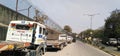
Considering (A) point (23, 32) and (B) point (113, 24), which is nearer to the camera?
(A) point (23, 32)

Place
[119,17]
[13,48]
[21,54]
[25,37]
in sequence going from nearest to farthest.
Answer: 1. [13,48]
2. [21,54]
3. [25,37]
4. [119,17]

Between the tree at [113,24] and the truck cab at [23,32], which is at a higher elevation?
the tree at [113,24]

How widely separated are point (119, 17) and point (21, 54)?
67.9m

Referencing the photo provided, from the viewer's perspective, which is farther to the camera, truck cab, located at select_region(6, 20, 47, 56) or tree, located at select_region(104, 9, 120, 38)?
tree, located at select_region(104, 9, 120, 38)

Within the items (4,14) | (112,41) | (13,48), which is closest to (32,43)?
(13,48)

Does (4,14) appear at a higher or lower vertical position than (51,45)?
higher

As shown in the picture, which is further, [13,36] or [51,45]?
[51,45]

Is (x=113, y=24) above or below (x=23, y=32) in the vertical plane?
above

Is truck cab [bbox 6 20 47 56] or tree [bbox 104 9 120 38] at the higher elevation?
tree [bbox 104 9 120 38]

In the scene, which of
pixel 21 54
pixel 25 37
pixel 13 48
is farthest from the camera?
pixel 25 37

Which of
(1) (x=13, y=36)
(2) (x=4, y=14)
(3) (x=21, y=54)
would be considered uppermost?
(2) (x=4, y=14)

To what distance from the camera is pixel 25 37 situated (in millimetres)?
17719

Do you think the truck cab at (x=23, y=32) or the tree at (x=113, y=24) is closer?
the truck cab at (x=23, y=32)

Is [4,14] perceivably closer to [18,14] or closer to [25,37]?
[18,14]
